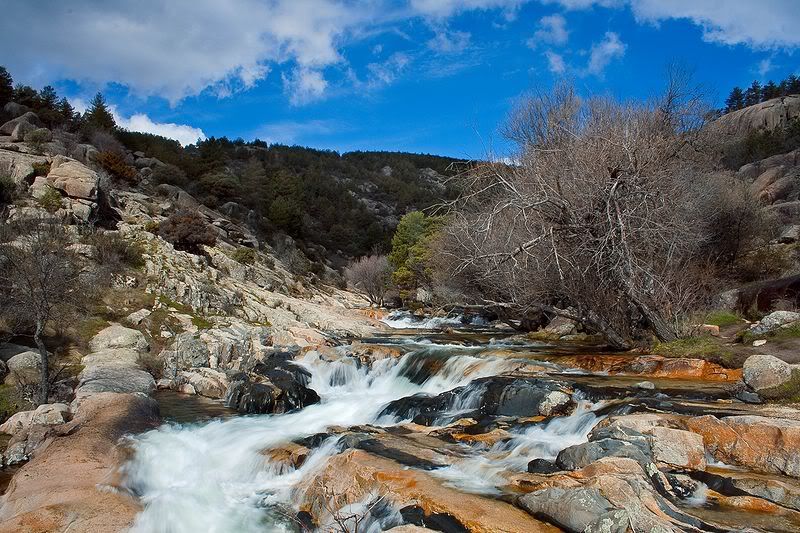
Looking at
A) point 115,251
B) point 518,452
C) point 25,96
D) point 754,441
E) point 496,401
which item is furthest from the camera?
point 25,96

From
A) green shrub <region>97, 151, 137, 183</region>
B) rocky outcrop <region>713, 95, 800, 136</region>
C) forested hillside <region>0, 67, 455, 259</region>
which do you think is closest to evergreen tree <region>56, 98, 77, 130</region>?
forested hillside <region>0, 67, 455, 259</region>

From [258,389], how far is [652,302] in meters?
10.6

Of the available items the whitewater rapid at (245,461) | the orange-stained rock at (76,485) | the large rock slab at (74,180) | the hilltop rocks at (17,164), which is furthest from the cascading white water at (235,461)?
the hilltop rocks at (17,164)

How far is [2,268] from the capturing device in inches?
561

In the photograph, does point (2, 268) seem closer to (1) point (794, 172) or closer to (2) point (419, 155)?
(1) point (794, 172)

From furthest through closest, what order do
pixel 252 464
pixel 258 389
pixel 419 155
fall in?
pixel 419 155 → pixel 258 389 → pixel 252 464

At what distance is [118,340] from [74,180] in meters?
12.6

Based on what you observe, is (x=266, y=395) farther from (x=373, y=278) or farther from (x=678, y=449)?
(x=373, y=278)

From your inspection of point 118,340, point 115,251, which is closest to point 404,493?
point 118,340

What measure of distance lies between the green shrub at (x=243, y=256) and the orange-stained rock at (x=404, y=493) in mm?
22880

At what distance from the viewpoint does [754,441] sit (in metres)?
6.57

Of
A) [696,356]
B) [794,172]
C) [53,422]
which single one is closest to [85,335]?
[53,422]

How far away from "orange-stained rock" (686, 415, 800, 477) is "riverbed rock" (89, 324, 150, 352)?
50.0ft

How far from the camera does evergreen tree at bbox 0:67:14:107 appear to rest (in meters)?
36.9
